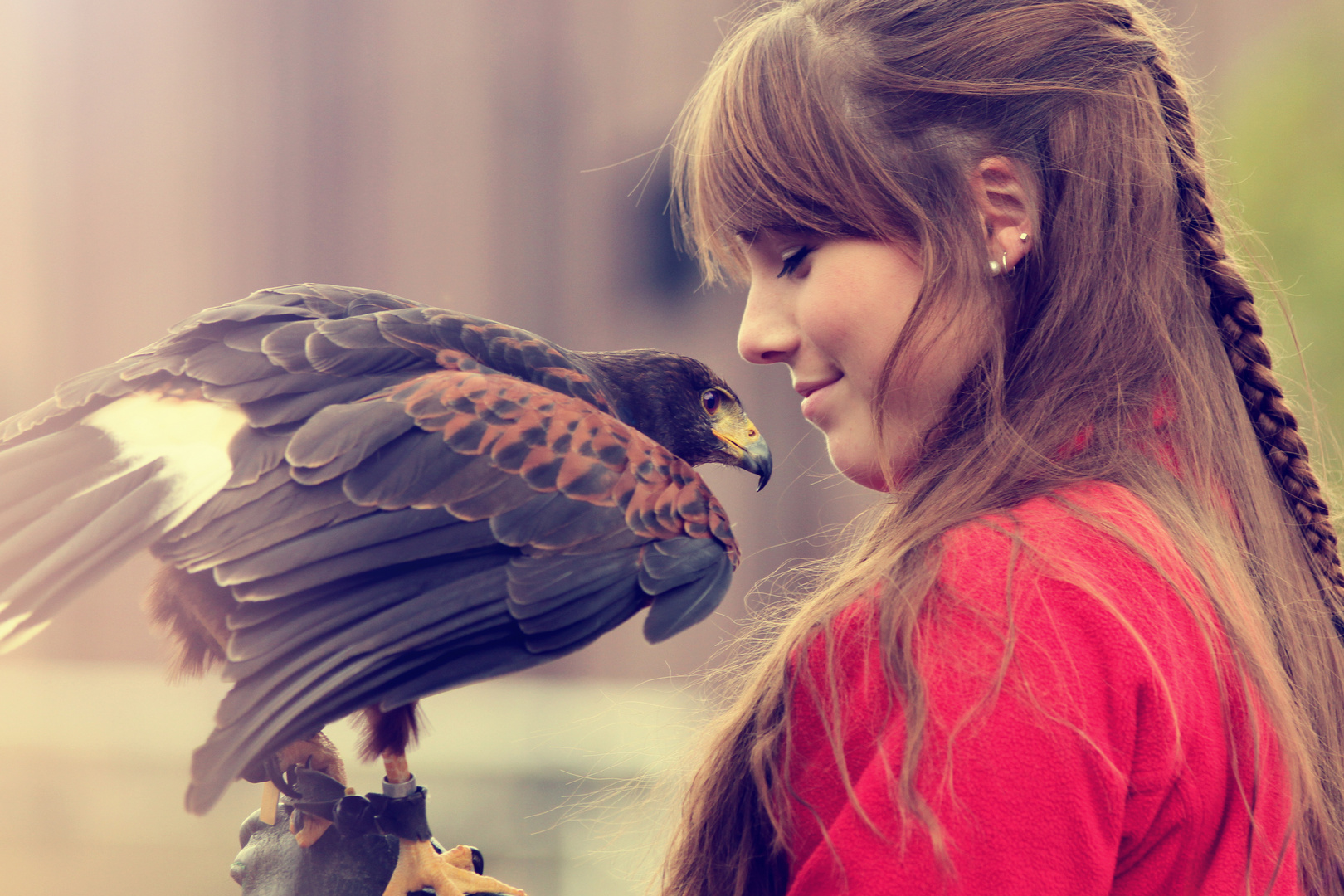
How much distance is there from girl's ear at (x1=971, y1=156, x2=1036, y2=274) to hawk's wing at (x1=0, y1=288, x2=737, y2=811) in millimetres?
376

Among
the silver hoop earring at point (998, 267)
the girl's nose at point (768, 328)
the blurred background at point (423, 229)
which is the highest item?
the silver hoop earring at point (998, 267)

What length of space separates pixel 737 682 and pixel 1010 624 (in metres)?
0.51

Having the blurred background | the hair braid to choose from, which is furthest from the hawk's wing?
the blurred background

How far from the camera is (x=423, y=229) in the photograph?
4375mm

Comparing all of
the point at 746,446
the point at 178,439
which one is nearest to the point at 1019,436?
the point at 746,446

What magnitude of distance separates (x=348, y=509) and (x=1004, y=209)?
68 centimetres

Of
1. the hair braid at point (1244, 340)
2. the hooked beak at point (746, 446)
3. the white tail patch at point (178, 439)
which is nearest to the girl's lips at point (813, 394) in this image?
the hooked beak at point (746, 446)

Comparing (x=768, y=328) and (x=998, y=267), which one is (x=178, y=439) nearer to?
(x=768, y=328)

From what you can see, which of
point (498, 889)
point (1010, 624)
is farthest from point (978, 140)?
point (498, 889)

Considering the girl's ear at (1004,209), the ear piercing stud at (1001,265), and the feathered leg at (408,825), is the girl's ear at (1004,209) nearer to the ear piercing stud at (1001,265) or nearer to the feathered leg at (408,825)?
the ear piercing stud at (1001,265)

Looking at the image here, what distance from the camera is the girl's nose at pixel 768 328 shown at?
98 centimetres

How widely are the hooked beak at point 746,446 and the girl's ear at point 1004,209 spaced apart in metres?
0.39

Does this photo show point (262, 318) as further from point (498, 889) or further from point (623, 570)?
point (498, 889)

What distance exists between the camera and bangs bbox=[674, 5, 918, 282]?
94 centimetres
